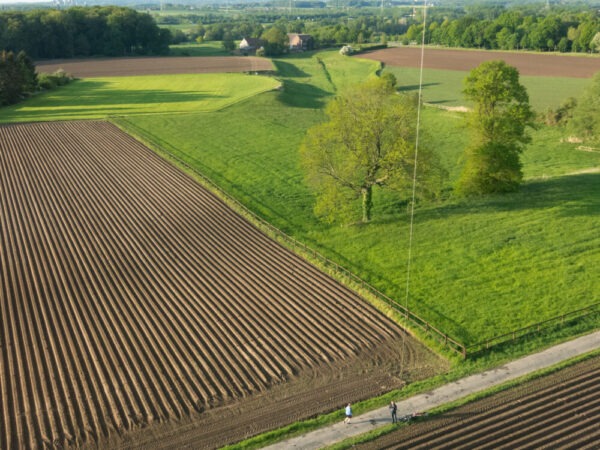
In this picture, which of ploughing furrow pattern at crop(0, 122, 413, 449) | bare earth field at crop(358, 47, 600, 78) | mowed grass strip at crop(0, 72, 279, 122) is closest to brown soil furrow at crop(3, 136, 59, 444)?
ploughing furrow pattern at crop(0, 122, 413, 449)

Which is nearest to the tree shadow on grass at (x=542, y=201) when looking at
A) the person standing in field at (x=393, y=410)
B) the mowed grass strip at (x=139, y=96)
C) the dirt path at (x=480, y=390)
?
the dirt path at (x=480, y=390)

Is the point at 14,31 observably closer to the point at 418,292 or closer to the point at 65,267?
the point at 65,267

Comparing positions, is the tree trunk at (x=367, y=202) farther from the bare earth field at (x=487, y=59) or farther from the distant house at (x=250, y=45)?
the distant house at (x=250, y=45)

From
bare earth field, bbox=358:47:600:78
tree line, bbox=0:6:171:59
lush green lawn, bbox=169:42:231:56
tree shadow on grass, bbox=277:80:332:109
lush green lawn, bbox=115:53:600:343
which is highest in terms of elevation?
tree line, bbox=0:6:171:59

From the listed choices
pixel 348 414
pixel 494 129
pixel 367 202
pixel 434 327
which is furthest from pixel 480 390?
pixel 494 129

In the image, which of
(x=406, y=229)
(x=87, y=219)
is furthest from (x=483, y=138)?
(x=87, y=219)

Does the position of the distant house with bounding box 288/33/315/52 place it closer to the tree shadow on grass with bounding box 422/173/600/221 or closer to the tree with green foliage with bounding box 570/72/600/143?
the tree with green foliage with bounding box 570/72/600/143

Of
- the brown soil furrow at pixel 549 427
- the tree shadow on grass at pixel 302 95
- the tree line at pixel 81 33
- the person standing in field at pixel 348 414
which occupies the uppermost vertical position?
the tree line at pixel 81 33
